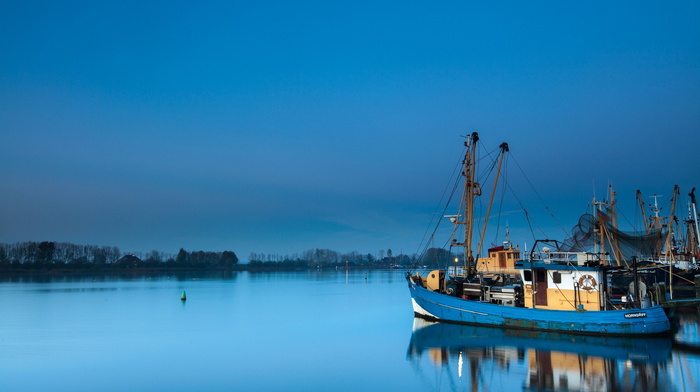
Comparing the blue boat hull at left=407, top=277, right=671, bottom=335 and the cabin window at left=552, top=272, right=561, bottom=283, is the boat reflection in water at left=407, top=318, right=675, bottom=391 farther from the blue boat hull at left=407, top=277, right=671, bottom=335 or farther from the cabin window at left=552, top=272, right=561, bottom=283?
the cabin window at left=552, top=272, right=561, bottom=283

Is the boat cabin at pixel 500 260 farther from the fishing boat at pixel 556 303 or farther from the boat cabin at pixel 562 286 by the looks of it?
the boat cabin at pixel 562 286

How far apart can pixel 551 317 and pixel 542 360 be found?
6012 mm

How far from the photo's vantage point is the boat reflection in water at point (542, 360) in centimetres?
1881

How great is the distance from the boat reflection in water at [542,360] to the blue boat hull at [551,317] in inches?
19.0

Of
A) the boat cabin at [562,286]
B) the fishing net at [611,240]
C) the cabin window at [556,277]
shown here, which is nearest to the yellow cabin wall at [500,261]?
the fishing net at [611,240]

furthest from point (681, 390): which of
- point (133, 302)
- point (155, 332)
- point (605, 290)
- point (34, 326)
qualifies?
point (133, 302)

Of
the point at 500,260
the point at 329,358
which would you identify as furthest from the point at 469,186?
the point at 329,358

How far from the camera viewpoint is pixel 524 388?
18500 mm

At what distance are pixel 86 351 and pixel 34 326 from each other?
1332 cm

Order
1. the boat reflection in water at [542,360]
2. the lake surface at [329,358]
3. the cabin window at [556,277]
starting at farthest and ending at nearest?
the cabin window at [556,277] < the lake surface at [329,358] < the boat reflection in water at [542,360]

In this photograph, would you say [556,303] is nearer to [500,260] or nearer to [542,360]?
[542,360]

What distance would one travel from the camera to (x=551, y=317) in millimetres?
27844

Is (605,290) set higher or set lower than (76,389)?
higher

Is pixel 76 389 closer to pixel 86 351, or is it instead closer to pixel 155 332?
pixel 86 351
